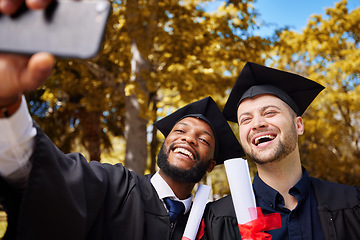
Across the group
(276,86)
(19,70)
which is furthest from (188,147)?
(19,70)

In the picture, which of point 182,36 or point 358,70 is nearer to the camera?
point 182,36

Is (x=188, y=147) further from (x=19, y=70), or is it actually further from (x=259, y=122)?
(x=19, y=70)

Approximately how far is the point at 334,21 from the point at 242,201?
399 inches

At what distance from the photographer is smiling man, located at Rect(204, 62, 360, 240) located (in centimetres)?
221

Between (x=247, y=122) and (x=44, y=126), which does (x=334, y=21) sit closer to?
(x=247, y=122)

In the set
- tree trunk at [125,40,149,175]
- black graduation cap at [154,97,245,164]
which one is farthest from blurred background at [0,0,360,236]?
black graduation cap at [154,97,245,164]

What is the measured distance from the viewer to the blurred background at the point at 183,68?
644 centimetres

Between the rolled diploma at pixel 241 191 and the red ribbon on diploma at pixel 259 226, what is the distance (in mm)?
41

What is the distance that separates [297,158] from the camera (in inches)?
103

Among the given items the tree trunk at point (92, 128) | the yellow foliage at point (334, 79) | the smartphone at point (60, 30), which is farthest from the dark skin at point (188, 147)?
the tree trunk at point (92, 128)

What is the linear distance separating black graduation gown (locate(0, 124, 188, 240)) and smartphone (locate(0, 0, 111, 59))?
0.67m

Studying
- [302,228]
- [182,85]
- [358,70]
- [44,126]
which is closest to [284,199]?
[302,228]

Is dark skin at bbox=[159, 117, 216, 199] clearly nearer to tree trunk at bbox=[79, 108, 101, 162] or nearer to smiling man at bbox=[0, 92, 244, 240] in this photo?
smiling man at bbox=[0, 92, 244, 240]

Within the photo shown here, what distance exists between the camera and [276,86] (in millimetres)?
2893
